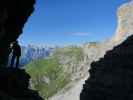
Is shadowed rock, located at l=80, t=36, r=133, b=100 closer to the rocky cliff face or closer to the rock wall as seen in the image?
the rocky cliff face

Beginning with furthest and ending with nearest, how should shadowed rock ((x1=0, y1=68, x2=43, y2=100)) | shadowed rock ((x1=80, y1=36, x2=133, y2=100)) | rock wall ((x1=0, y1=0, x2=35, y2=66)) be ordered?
1. shadowed rock ((x1=80, y1=36, x2=133, y2=100))
2. rock wall ((x1=0, y1=0, x2=35, y2=66))
3. shadowed rock ((x1=0, y1=68, x2=43, y2=100))

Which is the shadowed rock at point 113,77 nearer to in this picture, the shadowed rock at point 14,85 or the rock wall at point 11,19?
the rock wall at point 11,19

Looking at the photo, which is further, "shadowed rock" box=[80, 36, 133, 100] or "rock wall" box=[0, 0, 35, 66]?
"shadowed rock" box=[80, 36, 133, 100]

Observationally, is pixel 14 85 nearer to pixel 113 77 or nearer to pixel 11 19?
pixel 11 19

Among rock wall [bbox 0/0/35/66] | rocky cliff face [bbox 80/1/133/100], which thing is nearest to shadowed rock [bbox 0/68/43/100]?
rock wall [bbox 0/0/35/66]

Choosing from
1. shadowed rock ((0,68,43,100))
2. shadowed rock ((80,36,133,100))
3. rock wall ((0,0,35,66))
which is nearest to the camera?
shadowed rock ((0,68,43,100))

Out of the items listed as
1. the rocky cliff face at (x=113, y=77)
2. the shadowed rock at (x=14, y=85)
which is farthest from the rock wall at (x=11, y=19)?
the rocky cliff face at (x=113, y=77)

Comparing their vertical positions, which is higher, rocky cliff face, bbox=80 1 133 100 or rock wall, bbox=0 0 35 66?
rock wall, bbox=0 0 35 66

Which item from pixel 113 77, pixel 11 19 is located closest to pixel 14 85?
pixel 11 19

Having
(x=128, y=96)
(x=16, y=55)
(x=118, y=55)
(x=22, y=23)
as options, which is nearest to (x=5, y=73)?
(x=16, y=55)

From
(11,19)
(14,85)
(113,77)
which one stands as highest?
(11,19)

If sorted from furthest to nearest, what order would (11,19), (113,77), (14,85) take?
(113,77), (11,19), (14,85)

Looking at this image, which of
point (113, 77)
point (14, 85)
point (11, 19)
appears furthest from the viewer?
point (113, 77)

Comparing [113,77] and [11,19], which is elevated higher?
[11,19]
